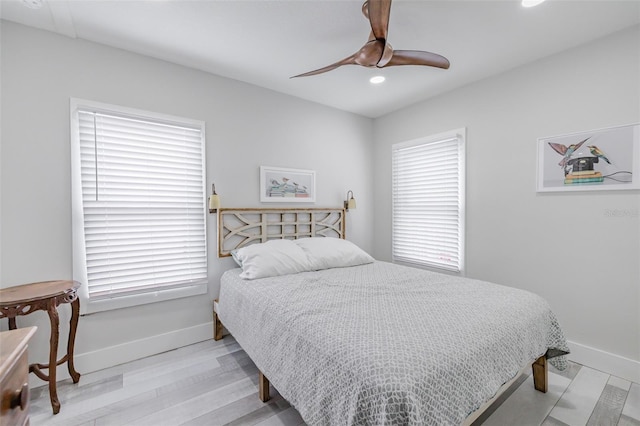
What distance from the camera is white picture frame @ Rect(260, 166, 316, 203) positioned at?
10.3 ft

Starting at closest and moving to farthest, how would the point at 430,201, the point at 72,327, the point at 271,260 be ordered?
1. the point at 72,327
2. the point at 271,260
3. the point at 430,201

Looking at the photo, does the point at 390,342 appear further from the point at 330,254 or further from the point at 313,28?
the point at 313,28

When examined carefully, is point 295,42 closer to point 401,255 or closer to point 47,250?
point 47,250

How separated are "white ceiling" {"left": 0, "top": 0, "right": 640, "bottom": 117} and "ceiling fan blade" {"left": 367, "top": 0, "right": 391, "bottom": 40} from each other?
1.34 feet

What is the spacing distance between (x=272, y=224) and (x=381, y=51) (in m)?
2.06

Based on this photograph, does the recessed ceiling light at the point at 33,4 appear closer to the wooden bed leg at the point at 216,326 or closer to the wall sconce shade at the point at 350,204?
the wooden bed leg at the point at 216,326

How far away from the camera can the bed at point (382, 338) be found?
3.50 ft

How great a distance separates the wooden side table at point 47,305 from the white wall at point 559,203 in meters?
3.61

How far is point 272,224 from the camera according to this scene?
3.16 meters

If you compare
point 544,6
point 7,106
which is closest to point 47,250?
point 7,106

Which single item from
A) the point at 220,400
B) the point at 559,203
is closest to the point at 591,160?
the point at 559,203

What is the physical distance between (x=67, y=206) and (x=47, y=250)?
0.35 m

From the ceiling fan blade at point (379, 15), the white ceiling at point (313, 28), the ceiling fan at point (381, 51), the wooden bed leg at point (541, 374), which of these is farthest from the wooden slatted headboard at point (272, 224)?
the wooden bed leg at point (541, 374)

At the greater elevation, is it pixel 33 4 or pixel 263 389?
pixel 33 4
